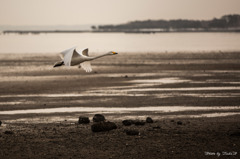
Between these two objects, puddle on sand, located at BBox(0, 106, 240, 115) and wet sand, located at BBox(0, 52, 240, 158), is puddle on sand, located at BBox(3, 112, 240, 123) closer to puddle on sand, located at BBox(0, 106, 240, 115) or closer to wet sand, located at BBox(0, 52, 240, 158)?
wet sand, located at BBox(0, 52, 240, 158)

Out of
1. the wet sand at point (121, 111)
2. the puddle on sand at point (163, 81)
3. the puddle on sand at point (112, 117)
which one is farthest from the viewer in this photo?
the puddle on sand at point (163, 81)

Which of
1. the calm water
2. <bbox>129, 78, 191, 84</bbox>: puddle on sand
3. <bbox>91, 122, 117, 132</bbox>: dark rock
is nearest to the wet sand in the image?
<bbox>129, 78, 191, 84</bbox>: puddle on sand

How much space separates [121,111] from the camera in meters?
20.8

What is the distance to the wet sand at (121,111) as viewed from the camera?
1383cm

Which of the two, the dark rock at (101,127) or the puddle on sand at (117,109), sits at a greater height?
the dark rock at (101,127)

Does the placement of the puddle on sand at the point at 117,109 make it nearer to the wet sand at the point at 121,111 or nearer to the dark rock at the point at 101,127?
the wet sand at the point at 121,111

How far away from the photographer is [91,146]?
46.3ft

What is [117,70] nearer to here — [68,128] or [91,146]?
[68,128]

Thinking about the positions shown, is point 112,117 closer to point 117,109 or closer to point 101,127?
point 117,109

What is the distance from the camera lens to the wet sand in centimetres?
1383

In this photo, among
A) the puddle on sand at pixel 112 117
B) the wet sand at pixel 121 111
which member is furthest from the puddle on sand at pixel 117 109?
the puddle on sand at pixel 112 117

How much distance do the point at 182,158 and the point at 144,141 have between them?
177 cm

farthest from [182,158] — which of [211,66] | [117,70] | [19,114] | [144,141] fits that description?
[211,66]

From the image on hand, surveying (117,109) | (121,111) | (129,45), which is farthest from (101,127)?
(129,45)
